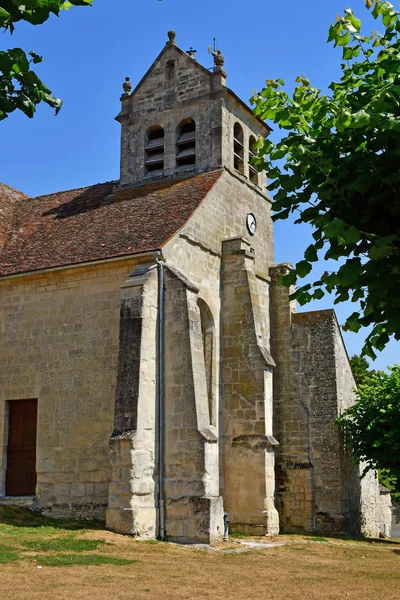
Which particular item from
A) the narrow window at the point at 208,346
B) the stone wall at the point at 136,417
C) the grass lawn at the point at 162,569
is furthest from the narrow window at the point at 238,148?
the grass lawn at the point at 162,569

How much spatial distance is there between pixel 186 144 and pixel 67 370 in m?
8.50

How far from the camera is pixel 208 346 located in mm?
18406

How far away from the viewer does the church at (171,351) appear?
A: 1516cm

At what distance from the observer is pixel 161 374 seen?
1561 cm

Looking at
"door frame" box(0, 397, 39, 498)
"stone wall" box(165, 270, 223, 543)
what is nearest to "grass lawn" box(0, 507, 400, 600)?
"stone wall" box(165, 270, 223, 543)

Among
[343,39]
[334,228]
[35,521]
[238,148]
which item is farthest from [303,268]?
[238,148]

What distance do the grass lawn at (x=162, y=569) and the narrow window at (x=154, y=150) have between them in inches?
435

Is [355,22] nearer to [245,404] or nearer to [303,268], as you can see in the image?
[303,268]

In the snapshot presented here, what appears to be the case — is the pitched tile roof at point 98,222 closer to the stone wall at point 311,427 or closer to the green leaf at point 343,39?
the stone wall at point 311,427

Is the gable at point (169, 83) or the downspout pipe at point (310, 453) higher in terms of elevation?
the gable at point (169, 83)

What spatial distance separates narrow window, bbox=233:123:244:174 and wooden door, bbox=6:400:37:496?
31.3ft

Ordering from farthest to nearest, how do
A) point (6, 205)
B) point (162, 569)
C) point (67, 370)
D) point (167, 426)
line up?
point (6, 205)
point (67, 370)
point (167, 426)
point (162, 569)

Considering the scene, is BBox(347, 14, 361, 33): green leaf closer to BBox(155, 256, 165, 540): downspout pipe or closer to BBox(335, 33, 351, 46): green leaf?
BBox(335, 33, 351, 46): green leaf

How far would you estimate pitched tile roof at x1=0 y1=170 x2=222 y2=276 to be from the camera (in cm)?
1720
